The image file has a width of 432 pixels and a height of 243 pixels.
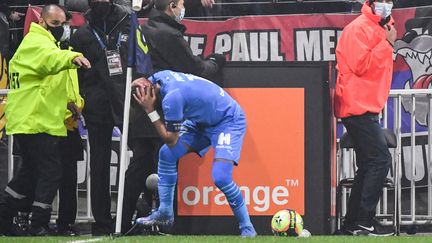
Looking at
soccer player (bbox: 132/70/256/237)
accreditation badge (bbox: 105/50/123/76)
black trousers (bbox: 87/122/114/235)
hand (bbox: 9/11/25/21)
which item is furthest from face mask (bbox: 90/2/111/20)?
hand (bbox: 9/11/25/21)

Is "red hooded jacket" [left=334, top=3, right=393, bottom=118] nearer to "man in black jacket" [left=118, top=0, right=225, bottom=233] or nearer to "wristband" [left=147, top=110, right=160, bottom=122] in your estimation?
"man in black jacket" [left=118, top=0, right=225, bottom=233]

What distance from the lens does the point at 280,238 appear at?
11859 millimetres

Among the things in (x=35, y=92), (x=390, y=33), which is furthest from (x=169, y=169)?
(x=390, y=33)

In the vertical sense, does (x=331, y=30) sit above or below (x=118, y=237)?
above

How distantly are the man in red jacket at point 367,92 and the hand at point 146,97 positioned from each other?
199cm

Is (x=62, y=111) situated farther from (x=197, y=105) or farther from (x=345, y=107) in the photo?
(x=345, y=107)

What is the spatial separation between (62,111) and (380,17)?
3.06 metres

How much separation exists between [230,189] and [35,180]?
7.30 ft

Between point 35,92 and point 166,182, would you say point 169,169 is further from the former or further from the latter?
point 35,92

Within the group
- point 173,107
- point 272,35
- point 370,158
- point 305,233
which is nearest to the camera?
point 173,107

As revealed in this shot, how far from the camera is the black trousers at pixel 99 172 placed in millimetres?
13383

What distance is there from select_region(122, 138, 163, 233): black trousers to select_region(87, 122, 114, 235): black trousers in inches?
12.7

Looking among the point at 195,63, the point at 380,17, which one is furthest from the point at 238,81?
the point at 380,17

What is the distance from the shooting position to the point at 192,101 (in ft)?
40.1
